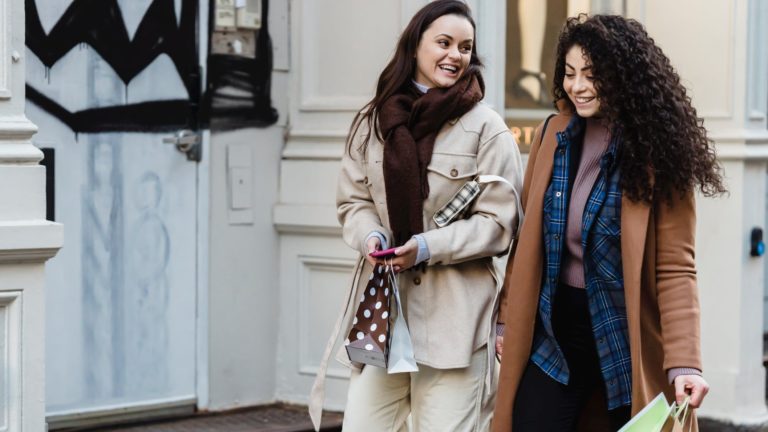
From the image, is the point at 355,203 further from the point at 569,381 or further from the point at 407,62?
the point at 569,381

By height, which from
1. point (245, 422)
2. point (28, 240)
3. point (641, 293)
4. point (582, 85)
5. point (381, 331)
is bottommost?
point (245, 422)

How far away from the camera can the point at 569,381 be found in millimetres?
3959

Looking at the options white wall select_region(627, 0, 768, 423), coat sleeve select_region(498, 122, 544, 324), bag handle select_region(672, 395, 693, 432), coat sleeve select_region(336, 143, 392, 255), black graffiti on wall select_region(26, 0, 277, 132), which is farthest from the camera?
white wall select_region(627, 0, 768, 423)

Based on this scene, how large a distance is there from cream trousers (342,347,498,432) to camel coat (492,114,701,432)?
273mm

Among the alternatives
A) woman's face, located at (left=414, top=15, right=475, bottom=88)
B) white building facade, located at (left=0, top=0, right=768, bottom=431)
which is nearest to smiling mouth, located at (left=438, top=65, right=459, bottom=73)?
woman's face, located at (left=414, top=15, right=475, bottom=88)

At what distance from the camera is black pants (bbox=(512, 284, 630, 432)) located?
3957mm

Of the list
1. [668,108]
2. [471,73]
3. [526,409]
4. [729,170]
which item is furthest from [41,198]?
[729,170]

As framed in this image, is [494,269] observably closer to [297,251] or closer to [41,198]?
[41,198]

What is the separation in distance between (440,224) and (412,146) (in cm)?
26

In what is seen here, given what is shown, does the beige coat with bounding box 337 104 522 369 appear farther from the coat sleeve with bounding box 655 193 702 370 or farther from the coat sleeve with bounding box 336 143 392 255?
the coat sleeve with bounding box 655 193 702 370

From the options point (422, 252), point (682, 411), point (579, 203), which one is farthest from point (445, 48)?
point (682, 411)

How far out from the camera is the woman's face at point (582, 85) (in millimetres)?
3975

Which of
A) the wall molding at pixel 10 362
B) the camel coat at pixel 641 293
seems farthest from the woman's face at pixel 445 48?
the wall molding at pixel 10 362

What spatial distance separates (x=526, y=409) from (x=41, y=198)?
1.79 meters
